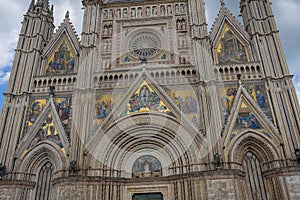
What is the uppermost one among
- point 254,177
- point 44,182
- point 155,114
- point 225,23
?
point 225,23

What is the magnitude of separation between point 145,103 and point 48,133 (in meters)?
5.39

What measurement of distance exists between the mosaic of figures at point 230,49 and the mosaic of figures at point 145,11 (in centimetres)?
353

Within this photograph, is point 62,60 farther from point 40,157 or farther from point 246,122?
point 246,122

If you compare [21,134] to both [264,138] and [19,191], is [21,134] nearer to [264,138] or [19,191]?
[19,191]

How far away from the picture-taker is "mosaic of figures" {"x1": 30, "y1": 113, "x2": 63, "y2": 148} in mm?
14074

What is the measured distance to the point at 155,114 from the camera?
14.4 meters

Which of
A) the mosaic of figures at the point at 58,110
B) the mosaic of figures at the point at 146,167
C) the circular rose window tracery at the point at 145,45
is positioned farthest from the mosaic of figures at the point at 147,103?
the circular rose window tracery at the point at 145,45

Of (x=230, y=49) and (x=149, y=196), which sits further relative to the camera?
(x=230, y=49)

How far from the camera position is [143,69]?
15.7 m

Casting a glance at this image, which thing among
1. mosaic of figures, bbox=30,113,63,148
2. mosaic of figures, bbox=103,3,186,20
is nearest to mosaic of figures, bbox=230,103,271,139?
mosaic of figures, bbox=103,3,186,20

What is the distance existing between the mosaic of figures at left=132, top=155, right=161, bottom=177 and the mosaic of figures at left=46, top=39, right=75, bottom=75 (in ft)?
22.7

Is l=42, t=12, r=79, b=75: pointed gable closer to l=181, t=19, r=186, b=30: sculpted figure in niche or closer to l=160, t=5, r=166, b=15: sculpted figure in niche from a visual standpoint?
l=160, t=5, r=166, b=15: sculpted figure in niche

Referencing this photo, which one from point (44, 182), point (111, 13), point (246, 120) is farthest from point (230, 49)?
point (44, 182)

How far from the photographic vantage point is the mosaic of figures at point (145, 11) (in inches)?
725
